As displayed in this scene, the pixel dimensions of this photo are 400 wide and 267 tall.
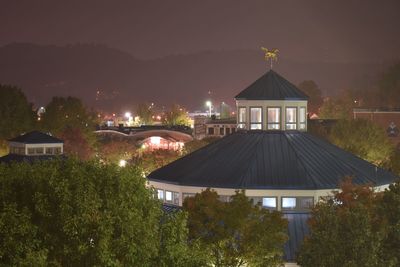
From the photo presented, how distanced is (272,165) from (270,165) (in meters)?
0.17

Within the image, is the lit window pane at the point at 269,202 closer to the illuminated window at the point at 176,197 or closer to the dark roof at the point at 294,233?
the dark roof at the point at 294,233

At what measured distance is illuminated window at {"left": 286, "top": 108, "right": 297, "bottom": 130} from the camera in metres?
86.4

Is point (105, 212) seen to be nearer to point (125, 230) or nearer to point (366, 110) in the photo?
point (125, 230)

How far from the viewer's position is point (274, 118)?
86.4 meters

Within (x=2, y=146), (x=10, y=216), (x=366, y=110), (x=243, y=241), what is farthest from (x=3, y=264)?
(x=366, y=110)

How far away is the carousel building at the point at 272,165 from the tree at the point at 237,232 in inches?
438

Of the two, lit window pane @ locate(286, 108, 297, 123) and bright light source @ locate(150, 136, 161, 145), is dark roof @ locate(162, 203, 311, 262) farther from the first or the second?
bright light source @ locate(150, 136, 161, 145)

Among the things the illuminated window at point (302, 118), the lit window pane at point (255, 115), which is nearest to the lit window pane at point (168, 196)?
the lit window pane at point (255, 115)

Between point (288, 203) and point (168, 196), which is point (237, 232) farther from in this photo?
point (168, 196)

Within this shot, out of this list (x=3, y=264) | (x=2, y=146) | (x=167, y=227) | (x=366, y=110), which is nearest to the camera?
(x=3, y=264)

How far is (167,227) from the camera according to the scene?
43.4 metres

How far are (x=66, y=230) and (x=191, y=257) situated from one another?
725 cm

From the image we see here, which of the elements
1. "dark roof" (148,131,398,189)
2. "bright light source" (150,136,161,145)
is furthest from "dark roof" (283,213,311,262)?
"bright light source" (150,136,161,145)

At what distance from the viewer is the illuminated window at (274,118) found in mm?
86119
